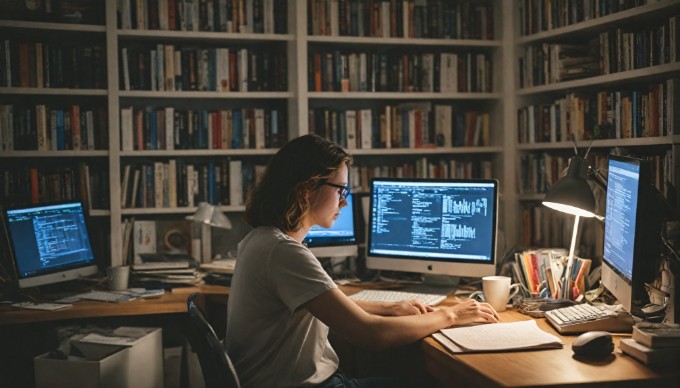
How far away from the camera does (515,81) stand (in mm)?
3830

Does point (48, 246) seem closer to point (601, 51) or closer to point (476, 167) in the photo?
point (476, 167)

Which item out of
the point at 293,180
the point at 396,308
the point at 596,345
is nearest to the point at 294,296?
the point at 293,180

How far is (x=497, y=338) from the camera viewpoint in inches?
79.4

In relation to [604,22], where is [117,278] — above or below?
below

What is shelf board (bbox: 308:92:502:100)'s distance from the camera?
3678 mm

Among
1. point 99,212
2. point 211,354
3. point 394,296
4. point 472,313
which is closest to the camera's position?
point 211,354

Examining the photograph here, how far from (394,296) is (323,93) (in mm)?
1341

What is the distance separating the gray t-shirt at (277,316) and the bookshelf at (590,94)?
1500mm

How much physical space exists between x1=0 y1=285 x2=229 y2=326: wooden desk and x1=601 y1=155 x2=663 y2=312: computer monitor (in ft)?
5.27

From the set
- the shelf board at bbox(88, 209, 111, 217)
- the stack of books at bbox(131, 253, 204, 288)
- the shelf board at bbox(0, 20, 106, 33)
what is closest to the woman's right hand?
the stack of books at bbox(131, 253, 204, 288)

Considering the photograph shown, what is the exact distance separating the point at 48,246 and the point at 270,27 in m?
1.53

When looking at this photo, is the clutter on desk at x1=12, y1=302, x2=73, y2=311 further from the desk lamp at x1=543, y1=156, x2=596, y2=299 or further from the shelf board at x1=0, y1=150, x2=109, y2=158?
the desk lamp at x1=543, y1=156, x2=596, y2=299

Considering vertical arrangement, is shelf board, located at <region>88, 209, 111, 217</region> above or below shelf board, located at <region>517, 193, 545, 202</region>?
below

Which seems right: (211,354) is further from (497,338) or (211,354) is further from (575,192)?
(575,192)
